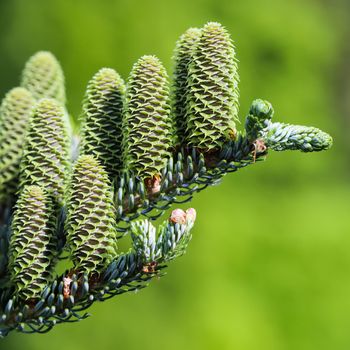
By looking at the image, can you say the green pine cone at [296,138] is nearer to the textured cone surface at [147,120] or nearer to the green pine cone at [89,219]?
the textured cone surface at [147,120]

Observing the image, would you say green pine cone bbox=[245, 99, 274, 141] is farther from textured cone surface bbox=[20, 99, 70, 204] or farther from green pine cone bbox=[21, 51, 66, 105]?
green pine cone bbox=[21, 51, 66, 105]

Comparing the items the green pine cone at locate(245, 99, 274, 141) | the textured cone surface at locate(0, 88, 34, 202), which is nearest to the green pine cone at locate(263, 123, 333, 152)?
the green pine cone at locate(245, 99, 274, 141)

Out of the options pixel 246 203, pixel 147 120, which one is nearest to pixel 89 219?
pixel 147 120

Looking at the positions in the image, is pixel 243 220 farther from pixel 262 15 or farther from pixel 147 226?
pixel 147 226

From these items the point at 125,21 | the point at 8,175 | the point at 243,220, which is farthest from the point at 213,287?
the point at 8,175

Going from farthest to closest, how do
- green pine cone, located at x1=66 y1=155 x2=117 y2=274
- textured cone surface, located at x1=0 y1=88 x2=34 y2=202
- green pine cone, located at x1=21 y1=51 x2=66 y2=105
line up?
1. green pine cone, located at x1=21 y1=51 x2=66 y2=105
2. textured cone surface, located at x1=0 y1=88 x2=34 y2=202
3. green pine cone, located at x1=66 y1=155 x2=117 y2=274

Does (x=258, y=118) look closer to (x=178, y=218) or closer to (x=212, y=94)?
(x=212, y=94)
